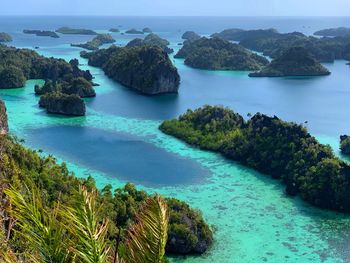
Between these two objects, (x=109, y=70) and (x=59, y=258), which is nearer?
(x=59, y=258)

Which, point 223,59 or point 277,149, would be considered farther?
point 223,59

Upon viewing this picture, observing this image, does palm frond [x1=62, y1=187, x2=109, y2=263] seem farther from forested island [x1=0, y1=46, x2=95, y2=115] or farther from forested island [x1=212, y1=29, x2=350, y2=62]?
forested island [x1=212, y1=29, x2=350, y2=62]

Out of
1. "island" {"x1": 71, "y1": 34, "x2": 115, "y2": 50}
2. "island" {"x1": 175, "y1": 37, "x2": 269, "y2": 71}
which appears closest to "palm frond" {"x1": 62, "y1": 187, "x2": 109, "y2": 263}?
"island" {"x1": 175, "y1": 37, "x2": 269, "y2": 71}

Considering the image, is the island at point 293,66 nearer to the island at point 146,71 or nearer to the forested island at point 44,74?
the island at point 146,71

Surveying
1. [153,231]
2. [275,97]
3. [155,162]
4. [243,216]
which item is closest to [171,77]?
[275,97]

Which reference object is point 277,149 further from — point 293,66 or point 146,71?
point 293,66

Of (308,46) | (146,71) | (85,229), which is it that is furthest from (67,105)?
(308,46)

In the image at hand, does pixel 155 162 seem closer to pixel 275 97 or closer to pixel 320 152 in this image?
pixel 320 152
